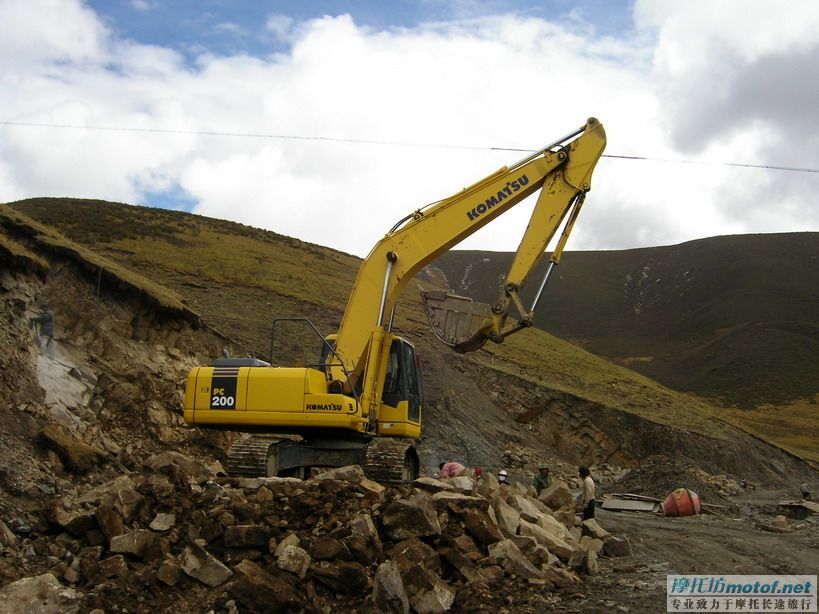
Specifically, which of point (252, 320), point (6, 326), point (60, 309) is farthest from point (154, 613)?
point (252, 320)

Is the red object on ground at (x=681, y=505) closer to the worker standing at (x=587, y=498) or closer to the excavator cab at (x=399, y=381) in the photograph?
the worker standing at (x=587, y=498)

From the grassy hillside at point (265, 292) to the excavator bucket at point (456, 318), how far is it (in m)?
13.1

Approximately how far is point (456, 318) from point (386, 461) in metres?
2.97

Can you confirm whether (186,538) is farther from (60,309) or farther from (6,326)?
(60,309)

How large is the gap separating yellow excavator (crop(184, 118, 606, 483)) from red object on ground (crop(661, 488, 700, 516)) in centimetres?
828

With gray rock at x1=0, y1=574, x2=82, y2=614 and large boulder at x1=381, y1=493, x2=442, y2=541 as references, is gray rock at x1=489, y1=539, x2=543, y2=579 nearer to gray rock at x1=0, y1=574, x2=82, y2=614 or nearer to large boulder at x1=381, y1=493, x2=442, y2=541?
large boulder at x1=381, y1=493, x2=442, y2=541

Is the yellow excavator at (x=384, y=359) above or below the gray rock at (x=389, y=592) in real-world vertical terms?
above

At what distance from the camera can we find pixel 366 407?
42.9 ft

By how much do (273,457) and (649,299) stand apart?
139036 millimetres

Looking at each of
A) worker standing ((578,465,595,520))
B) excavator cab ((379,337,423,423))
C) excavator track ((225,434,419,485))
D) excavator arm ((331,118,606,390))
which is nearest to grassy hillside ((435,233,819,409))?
worker standing ((578,465,595,520))

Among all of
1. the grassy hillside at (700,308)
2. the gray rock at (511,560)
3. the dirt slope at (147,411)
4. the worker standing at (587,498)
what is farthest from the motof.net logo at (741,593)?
the grassy hillside at (700,308)

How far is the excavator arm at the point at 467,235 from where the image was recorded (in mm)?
13492

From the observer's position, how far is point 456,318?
46.4ft

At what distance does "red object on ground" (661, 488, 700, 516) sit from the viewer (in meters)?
19.7
